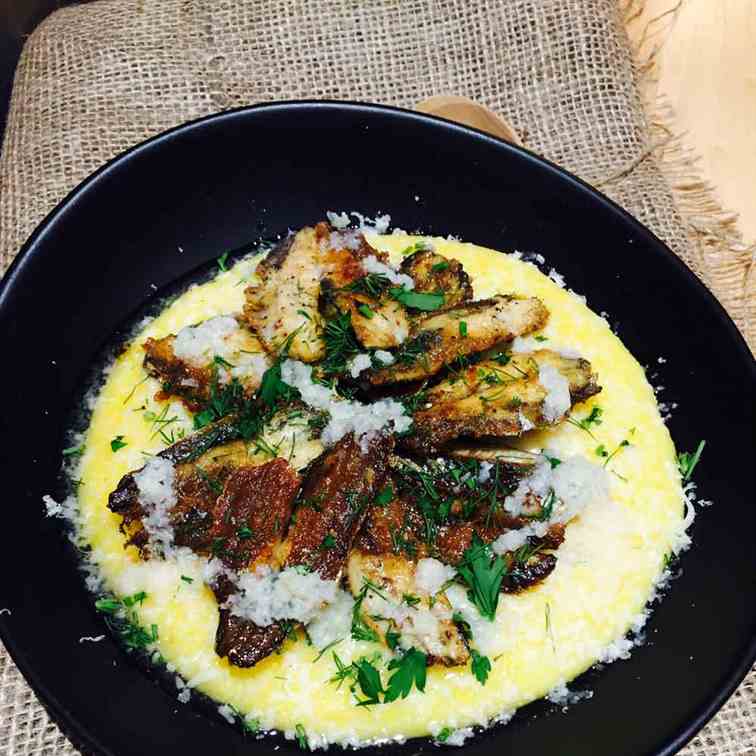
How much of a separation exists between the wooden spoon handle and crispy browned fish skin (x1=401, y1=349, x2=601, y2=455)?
4.82 ft

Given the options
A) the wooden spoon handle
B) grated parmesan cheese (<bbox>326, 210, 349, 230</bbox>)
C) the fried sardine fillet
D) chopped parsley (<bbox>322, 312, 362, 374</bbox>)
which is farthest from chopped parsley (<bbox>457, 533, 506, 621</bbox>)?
the wooden spoon handle

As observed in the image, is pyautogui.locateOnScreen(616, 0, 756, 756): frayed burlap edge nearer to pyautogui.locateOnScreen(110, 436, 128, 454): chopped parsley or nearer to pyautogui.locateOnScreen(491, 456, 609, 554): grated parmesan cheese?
pyautogui.locateOnScreen(491, 456, 609, 554): grated parmesan cheese

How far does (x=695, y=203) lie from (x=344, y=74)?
185cm

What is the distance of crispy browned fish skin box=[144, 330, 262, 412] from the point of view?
2887mm

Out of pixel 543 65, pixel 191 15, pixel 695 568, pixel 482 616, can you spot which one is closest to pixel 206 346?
pixel 482 616

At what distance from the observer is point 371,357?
9.59ft

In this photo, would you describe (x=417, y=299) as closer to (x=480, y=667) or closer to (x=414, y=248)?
(x=414, y=248)

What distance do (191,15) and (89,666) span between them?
3.13m

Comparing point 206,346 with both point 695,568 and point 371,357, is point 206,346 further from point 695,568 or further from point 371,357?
point 695,568

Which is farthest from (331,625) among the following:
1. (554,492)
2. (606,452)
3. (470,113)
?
(470,113)

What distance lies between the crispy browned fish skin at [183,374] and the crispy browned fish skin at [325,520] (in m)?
0.42

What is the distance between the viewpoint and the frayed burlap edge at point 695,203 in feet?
13.1

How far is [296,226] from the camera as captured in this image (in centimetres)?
357

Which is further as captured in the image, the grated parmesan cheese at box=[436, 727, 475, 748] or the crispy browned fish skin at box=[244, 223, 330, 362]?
the crispy browned fish skin at box=[244, 223, 330, 362]
